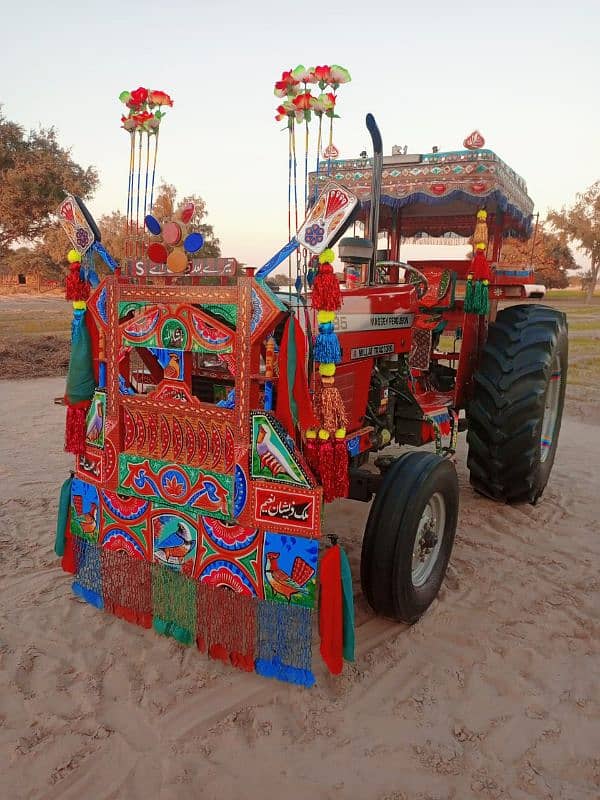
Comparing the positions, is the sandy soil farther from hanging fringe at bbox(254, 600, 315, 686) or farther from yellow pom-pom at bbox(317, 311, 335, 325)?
yellow pom-pom at bbox(317, 311, 335, 325)

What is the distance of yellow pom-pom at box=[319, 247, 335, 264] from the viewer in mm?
2316

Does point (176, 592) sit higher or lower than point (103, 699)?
higher

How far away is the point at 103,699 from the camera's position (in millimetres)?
2449

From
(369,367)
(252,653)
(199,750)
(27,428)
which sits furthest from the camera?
(27,428)

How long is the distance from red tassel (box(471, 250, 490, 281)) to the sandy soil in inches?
78.8

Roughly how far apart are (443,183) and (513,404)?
1.77 m

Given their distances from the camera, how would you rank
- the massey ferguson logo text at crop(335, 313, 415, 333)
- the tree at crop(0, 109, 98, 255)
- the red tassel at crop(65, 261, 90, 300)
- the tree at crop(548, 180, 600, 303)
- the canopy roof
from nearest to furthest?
the red tassel at crop(65, 261, 90, 300) → the massey ferguson logo text at crop(335, 313, 415, 333) → the canopy roof → the tree at crop(0, 109, 98, 255) → the tree at crop(548, 180, 600, 303)

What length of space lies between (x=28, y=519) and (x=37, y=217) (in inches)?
539

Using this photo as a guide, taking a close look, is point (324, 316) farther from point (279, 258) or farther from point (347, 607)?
point (347, 607)

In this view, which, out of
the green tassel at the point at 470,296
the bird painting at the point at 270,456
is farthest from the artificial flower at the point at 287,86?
the green tassel at the point at 470,296

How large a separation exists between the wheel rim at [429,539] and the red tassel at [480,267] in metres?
1.79

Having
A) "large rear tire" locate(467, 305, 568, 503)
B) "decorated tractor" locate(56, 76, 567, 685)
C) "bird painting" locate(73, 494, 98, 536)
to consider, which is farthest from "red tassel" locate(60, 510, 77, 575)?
"large rear tire" locate(467, 305, 568, 503)

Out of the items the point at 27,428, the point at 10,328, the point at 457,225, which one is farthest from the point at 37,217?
the point at 457,225

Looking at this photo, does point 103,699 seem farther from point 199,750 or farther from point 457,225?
point 457,225
